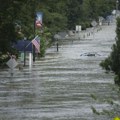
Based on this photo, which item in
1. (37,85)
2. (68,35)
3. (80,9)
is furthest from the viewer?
(80,9)

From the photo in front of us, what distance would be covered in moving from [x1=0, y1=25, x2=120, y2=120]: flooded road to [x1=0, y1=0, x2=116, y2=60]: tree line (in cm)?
244

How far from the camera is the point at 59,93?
96.7 feet

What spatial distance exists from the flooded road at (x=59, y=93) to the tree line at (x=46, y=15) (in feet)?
7.99

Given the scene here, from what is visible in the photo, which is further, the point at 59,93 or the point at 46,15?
the point at 46,15

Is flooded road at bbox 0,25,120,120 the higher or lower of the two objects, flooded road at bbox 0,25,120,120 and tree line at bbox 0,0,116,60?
the lower

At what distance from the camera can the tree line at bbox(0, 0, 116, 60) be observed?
29094 mm

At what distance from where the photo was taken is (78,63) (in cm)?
4978

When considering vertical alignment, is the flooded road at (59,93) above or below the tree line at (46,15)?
below

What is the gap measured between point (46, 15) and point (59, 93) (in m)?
48.9

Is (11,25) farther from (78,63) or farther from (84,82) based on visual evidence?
(78,63)

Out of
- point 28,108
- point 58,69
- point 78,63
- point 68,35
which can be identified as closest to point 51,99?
point 28,108

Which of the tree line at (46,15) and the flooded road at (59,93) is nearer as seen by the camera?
the flooded road at (59,93)

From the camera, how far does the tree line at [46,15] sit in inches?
1145

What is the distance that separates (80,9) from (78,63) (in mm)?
62023
